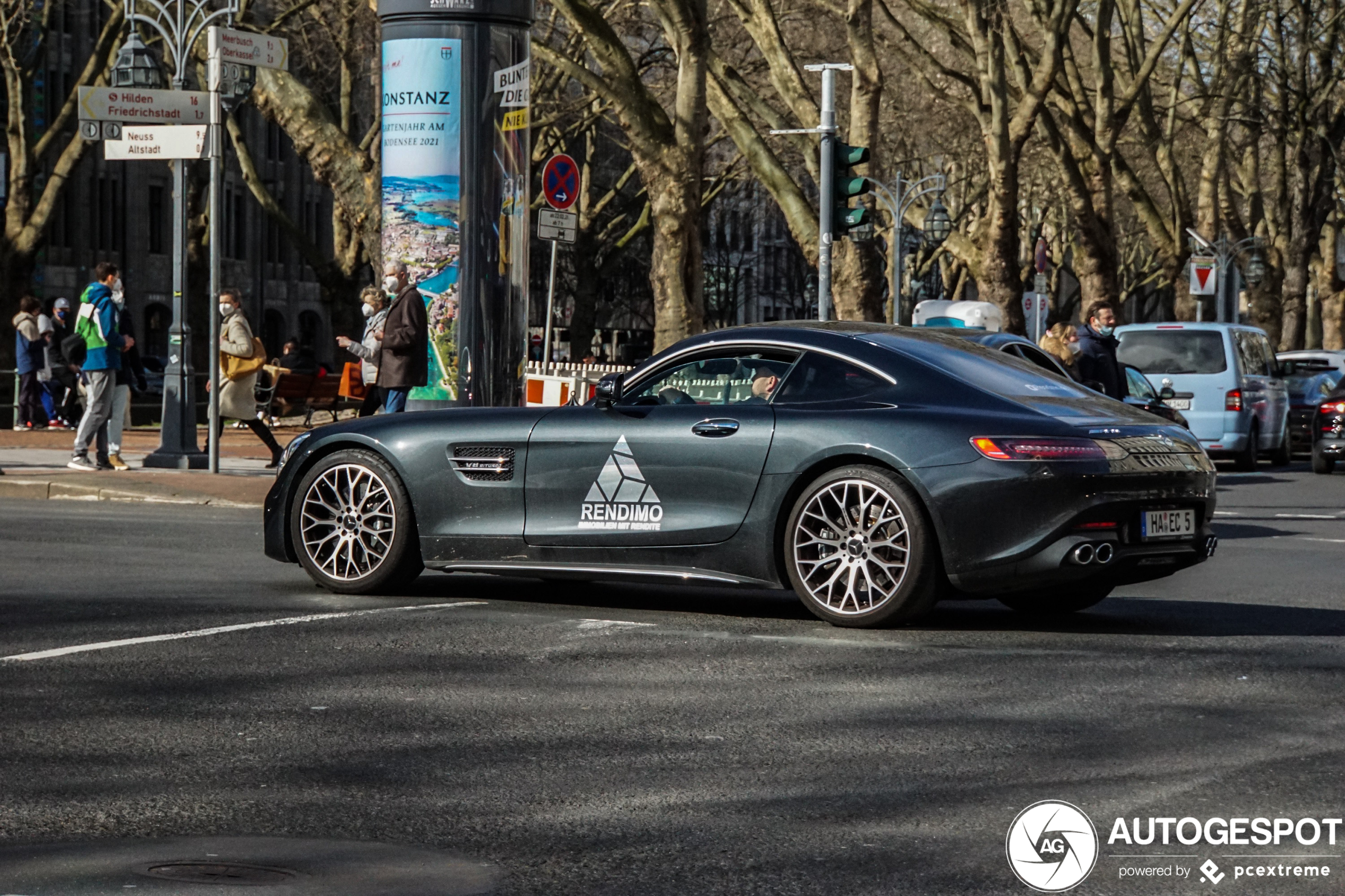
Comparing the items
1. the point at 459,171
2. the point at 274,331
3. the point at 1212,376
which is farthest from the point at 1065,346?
the point at 274,331

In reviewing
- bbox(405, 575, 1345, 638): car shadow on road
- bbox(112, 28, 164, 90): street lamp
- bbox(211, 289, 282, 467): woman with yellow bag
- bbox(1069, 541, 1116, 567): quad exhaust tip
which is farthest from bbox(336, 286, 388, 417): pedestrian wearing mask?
bbox(1069, 541, 1116, 567): quad exhaust tip

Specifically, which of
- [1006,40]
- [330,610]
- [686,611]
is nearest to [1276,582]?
[686,611]

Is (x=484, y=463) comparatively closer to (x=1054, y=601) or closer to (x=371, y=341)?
(x=1054, y=601)

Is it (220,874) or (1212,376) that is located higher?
(1212,376)

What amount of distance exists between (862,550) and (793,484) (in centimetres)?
42

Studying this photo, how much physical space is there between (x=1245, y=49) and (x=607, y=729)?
3454cm

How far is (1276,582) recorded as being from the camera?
11.3 metres

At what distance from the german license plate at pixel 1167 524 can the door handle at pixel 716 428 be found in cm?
177

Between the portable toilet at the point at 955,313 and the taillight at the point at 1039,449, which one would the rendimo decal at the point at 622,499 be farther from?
the portable toilet at the point at 955,313

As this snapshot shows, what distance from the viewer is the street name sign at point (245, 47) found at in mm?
17828

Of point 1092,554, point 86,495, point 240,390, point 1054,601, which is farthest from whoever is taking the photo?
point 240,390

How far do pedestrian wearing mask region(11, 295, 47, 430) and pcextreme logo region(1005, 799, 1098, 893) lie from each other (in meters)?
23.9

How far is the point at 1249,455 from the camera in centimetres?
2503

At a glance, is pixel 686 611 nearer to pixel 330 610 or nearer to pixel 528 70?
pixel 330 610
